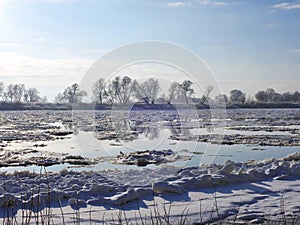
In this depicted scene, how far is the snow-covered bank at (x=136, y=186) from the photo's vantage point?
9164 mm

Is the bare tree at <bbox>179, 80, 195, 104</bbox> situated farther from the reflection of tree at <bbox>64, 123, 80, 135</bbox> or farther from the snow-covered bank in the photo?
the reflection of tree at <bbox>64, 123, 80, 135</bbox>

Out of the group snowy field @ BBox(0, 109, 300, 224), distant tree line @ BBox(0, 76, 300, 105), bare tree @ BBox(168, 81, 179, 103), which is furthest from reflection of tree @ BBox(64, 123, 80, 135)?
bare tree @ BBox(168, 81, 179, 103)

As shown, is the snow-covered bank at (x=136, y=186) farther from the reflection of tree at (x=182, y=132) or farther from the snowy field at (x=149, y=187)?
the reflection of tree at (x=182, y=132)

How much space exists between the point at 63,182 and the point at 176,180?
2.87m

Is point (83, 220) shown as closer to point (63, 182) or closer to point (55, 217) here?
point (55, 217)

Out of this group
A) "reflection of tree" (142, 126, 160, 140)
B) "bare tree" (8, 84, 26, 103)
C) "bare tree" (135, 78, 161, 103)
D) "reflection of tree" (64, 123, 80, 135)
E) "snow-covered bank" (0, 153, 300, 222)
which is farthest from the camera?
"bare tree" (8, 84, 26, 103)

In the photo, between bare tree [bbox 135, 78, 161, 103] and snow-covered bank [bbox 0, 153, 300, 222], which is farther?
bare tree [bbox 135, 78, 161, 103]

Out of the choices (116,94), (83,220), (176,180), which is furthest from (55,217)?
(116,94)

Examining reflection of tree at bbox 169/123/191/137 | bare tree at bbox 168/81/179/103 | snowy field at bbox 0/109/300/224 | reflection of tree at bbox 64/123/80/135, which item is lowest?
snowy field at bbox 0/109/300/224

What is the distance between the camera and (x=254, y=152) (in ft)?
64.3

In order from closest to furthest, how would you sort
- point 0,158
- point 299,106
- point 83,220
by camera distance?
point 83,220 < point 0,158 < point 299,106

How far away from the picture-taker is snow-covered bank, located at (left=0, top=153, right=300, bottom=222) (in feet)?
30.1

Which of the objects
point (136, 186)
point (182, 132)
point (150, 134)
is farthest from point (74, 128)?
point (136, 186)

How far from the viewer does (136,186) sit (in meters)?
10.6
